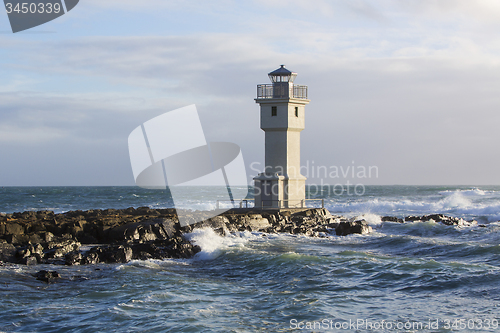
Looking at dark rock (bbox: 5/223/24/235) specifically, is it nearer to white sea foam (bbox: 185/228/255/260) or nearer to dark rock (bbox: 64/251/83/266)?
dark rock (bbox: 64/251/83/266)

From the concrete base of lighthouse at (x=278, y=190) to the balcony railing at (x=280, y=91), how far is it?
Result: 3.21 m

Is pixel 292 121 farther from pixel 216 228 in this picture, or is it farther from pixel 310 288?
pixel 310 288

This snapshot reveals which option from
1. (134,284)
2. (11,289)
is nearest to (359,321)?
(134,284)

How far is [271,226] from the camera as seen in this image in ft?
57.4

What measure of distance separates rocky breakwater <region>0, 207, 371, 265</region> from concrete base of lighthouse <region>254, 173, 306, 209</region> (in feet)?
1.87

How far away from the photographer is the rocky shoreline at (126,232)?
10727mm

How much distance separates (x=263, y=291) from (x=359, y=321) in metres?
2.27

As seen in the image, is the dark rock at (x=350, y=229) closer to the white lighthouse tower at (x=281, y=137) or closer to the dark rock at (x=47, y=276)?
the white lighthouse tower at (x=281, y=137)

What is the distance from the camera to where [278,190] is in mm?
19359

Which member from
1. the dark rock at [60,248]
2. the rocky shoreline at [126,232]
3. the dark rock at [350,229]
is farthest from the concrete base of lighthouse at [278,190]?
the dark rock at [60,248]

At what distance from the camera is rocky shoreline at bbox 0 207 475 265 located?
10.7 m

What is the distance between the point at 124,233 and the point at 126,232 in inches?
2.7

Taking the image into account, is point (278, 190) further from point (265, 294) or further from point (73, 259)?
point (265, 294)

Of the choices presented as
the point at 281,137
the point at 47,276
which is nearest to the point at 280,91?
the point at 281,137
